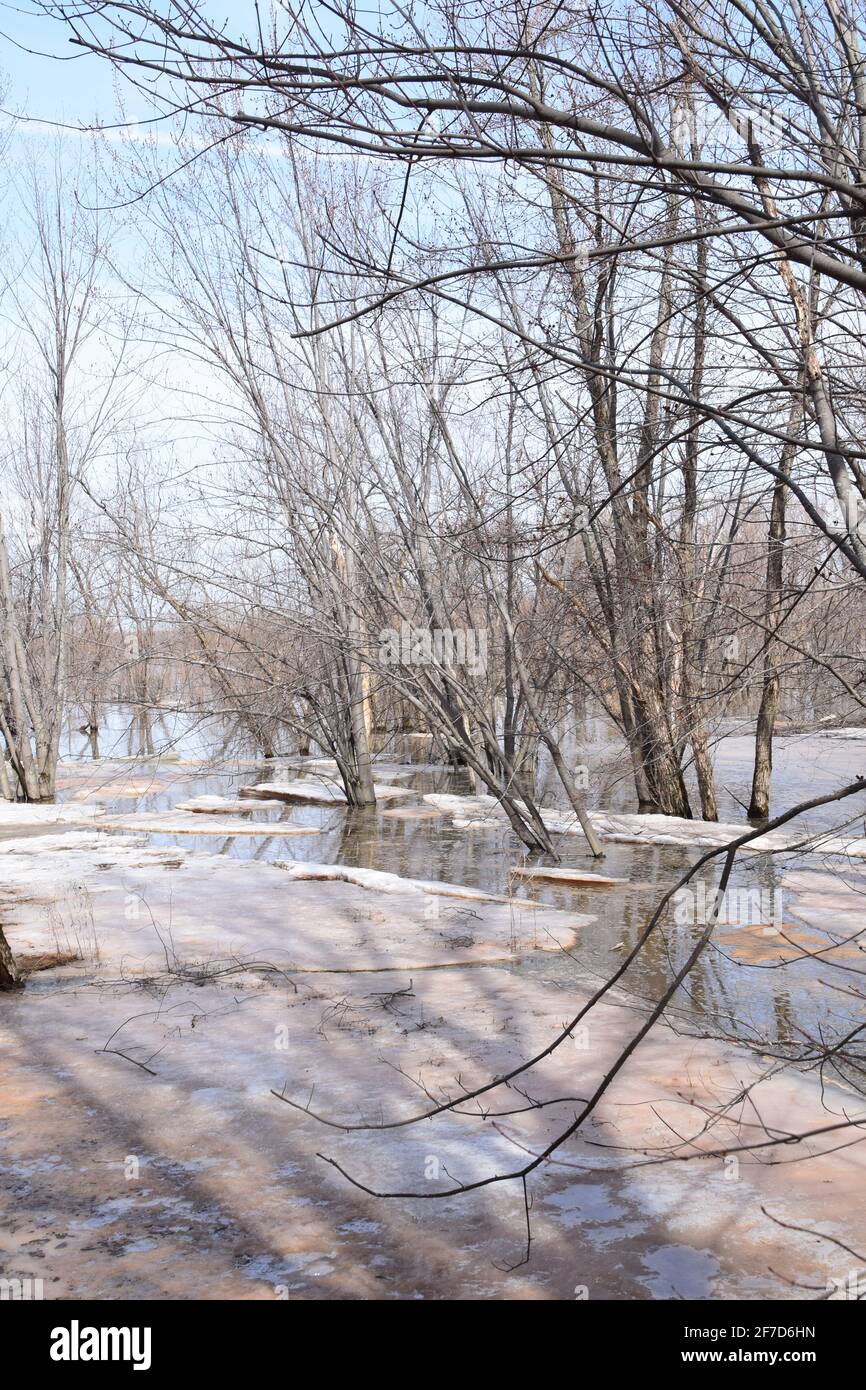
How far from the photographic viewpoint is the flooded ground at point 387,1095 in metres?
2.92

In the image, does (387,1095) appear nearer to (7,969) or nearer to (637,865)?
(7,969)

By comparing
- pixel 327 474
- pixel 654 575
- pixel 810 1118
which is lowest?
pixel 810 1118

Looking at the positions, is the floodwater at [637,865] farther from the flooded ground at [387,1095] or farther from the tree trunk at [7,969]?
the tree trunk at [7,969]

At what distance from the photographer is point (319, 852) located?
11.8m

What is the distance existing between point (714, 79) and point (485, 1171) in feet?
11.2

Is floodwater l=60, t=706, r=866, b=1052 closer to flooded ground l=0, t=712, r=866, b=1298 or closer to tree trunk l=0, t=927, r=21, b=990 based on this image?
flooded ground l=0, t=712, r=866, b=1298

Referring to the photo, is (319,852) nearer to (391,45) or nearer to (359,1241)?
(359,1241)

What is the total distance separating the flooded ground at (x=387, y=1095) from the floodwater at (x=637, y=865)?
2.6 inches

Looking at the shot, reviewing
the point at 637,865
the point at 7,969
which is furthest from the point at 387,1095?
the point at 637,865

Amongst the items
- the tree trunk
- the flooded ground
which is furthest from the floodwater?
the tree trunk

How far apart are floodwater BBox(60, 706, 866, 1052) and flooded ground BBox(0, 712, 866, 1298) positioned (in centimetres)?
7

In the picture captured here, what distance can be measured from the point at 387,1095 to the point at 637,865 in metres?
6.74

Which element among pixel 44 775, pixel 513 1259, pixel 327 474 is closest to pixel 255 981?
pixel 513 1259

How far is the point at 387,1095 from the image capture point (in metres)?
4.16
